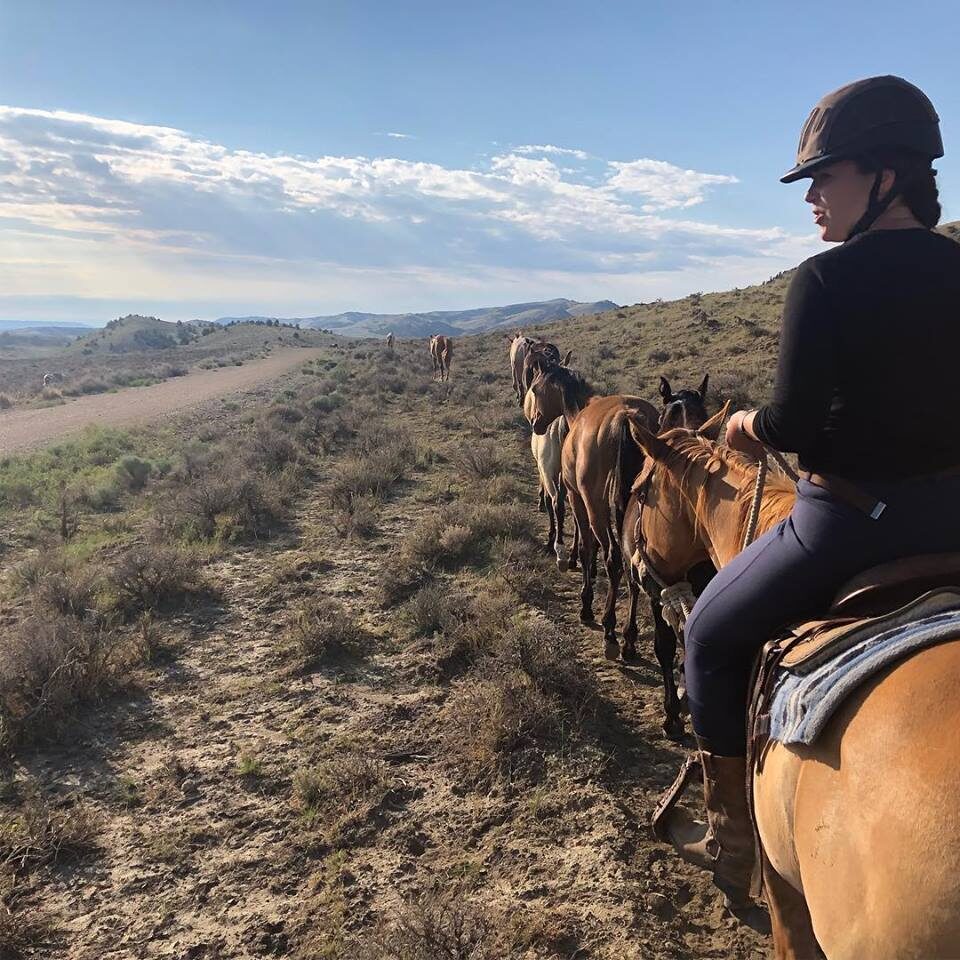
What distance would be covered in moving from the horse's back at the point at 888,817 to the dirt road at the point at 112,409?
63.7ft

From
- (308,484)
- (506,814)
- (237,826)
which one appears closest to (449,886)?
(506,814)

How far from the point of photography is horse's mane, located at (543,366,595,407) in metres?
6.88

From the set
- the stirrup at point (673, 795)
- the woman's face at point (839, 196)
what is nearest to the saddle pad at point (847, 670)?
the woman's face at point (839, 196)

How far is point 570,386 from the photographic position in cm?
704

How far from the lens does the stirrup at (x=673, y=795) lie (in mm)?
3195

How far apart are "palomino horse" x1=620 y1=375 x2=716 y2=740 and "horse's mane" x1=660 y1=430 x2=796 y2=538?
20.7 inches

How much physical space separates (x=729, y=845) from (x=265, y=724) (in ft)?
11.4

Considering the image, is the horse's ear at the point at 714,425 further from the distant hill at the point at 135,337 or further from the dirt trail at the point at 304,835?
the distant hill at the point at 135,337

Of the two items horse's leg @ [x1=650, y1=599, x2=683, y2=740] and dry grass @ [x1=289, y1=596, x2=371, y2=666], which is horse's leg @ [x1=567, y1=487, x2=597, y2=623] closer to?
horse's leg @ [x1=650, y1=599, x2=683, y2=740]

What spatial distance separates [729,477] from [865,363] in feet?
4.17

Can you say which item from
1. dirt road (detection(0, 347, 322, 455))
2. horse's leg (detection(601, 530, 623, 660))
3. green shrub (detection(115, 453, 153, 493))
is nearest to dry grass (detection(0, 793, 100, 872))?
horse's leg (detection(601, 530, 623, 660))

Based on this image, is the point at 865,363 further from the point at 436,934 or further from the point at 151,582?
the point at 151,582

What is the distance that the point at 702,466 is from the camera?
3.07 meters

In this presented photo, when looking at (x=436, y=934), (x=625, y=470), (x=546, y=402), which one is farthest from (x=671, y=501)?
(x=546, y=402)
